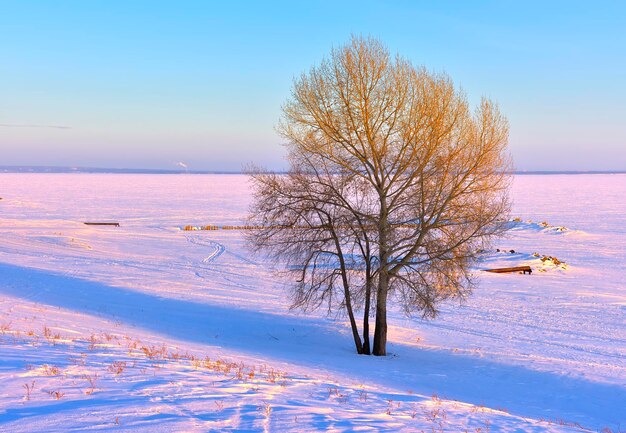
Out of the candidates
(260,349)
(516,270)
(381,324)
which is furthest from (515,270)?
(260,349)

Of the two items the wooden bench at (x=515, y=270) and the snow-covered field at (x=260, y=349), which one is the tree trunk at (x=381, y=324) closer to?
the snow-covered field at (x=260, y=349)

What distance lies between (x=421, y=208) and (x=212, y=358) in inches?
314

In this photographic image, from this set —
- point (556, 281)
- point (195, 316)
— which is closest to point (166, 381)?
point (195, 316)

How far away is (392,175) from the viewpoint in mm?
18906

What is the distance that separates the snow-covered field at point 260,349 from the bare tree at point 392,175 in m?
2.27

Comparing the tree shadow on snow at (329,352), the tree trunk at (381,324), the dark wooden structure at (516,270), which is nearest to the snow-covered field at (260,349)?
the tree shadow on snow at (329,352)

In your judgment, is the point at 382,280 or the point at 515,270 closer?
the point at 382,280

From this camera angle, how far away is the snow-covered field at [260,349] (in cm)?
789

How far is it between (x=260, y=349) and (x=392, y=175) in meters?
7.04

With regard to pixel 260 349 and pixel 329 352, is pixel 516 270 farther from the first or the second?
pixel 260 349

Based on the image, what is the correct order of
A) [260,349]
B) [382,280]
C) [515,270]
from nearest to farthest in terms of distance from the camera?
[260,349]
[382,280]
[515,270]

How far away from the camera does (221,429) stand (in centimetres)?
705

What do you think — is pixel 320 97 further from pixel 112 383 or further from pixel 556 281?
pixel 556 281

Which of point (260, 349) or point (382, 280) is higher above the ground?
point (382, 280)
